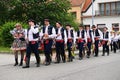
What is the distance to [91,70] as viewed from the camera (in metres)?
15.0

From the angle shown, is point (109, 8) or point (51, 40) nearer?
point (51, 40)

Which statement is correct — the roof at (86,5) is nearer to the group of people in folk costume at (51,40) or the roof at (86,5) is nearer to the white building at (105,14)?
the white building at (105,14)

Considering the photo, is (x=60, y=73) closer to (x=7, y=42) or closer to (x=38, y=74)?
(x=38, y=74)

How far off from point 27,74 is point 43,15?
19.2 m

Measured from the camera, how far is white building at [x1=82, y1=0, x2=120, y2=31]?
189ft

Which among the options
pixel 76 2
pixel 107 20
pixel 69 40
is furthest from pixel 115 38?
pixel 76 2

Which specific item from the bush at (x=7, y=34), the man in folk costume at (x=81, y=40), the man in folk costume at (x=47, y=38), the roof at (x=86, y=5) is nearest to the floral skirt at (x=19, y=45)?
the man in folk costume at (x=47, y=38)

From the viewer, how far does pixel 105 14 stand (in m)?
58.7

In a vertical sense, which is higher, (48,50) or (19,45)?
(19,45)

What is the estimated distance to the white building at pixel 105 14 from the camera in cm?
5747

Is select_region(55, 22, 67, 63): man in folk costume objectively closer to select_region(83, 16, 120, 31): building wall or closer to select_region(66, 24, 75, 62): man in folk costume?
select_region(66, 24, 75, 62): man in folk costume

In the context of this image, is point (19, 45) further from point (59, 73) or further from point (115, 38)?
point (115, 38)

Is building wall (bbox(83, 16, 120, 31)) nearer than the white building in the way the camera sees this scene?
No

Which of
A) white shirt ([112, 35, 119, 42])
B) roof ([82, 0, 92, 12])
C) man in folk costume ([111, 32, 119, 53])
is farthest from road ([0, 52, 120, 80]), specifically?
roof ([82, 0, 92, 12])
